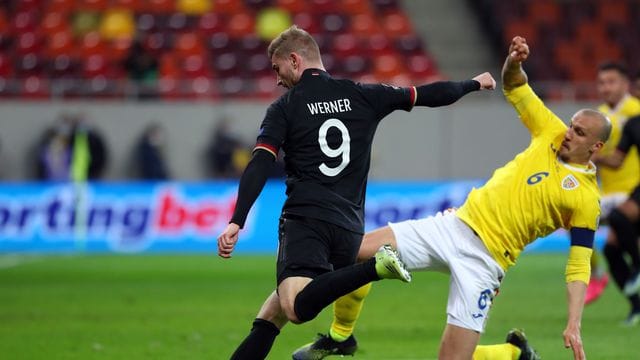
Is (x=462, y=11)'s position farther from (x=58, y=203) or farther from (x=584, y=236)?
(x=584, y=236)

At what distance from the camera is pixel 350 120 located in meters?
6.89

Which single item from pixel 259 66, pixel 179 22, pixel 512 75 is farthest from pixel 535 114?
pixel 179 22

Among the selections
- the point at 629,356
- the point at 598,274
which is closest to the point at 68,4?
the point at 598,274

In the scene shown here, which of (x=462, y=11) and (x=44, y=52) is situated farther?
(x=462, y=11)

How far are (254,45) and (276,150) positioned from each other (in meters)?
17.6

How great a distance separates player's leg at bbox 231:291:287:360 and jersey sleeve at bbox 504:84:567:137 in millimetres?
2021

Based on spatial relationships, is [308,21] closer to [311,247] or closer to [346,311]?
[346,311]

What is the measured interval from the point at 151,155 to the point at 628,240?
1258 centimetres

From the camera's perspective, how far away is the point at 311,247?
22.0 ft

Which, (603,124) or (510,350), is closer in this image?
(603,124)

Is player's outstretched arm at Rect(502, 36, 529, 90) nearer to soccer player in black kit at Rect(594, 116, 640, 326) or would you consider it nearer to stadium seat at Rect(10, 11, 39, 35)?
soccer player in black kit at Rect(594, 116, 640, 326)

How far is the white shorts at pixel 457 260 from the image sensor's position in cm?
695

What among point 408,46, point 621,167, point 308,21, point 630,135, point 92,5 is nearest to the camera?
point 630,135

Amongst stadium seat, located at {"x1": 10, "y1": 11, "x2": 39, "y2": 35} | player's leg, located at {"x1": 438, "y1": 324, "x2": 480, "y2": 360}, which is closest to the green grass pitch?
player's leg, located at {"x1": 438, "y1": 324, "x2": 480, "y2": 360}
